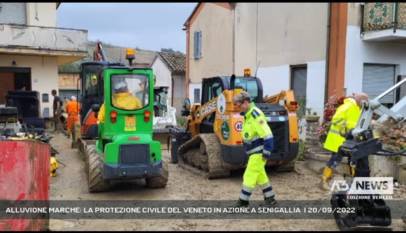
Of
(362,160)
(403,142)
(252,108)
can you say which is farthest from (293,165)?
(362,160)

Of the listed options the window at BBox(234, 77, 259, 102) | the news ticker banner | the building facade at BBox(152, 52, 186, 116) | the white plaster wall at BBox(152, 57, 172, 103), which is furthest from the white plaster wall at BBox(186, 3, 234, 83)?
the news ticker banner

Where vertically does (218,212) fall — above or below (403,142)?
below

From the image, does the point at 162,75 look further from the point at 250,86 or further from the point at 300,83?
the point at 250,86

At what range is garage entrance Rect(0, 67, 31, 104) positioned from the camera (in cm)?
1926

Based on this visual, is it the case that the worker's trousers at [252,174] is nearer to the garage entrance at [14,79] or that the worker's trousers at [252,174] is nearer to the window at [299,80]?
the window at [299,80]

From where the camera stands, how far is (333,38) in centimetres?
1328

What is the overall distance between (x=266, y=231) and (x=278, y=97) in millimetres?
4480

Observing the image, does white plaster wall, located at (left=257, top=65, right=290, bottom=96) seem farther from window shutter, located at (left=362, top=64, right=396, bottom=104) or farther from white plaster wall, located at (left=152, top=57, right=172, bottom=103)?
white plaster wall, located at (left=152, top=57, right=172, bottom=103)

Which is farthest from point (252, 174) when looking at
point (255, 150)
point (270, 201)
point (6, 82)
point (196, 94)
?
point (6, 82)

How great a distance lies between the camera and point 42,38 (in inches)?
740

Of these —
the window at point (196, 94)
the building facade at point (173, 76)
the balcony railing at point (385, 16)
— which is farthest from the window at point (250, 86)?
the building facade at point (173, 76)

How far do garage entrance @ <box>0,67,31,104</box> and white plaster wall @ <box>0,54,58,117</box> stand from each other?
7.9 inches

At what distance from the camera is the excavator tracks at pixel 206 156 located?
29.9 feet

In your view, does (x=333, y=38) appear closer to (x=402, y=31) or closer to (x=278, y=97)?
(x=402, y=31)
